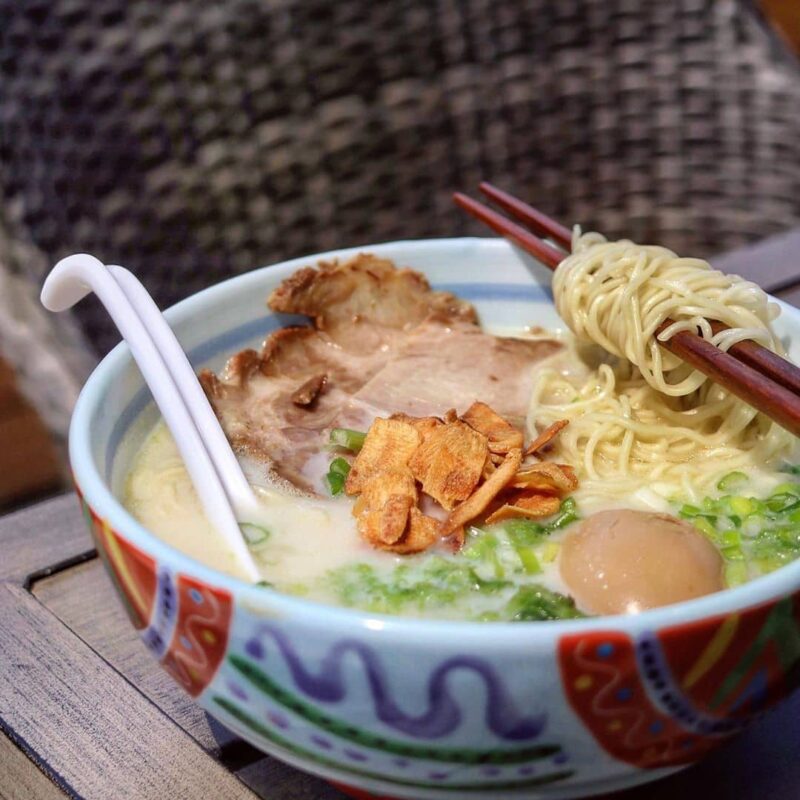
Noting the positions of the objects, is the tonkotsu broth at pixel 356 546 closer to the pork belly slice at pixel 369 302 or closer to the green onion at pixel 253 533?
the green onion at pixel 253 533

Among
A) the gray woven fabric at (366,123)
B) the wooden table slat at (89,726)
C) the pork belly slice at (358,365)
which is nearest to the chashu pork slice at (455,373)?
the pork belly slice at (358,365)

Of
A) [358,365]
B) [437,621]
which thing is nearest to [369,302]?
[358,365]

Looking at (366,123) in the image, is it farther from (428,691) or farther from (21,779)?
(428,691)

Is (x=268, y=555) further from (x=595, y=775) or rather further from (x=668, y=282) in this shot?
(x=668, y=282)

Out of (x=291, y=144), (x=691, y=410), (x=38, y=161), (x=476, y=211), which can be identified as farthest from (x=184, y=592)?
(x=291, y=144)

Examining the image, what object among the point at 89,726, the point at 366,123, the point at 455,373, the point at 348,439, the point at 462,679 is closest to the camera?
the point at 462,679

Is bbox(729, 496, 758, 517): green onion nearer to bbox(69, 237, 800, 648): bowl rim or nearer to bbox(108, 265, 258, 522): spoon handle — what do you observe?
bbox(69, 237, 800, 648): bowl rim
